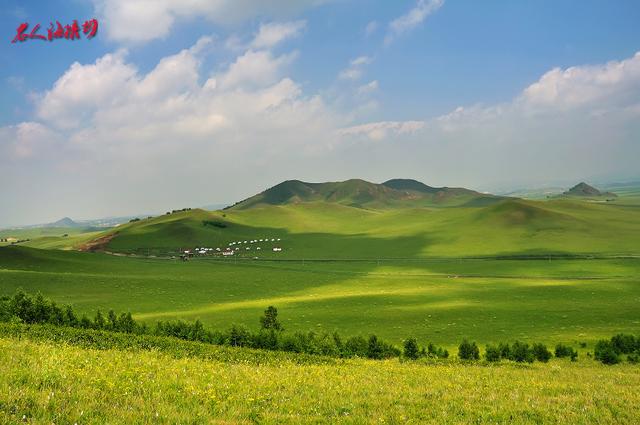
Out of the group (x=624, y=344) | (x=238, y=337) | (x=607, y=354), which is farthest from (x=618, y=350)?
(x=238, y=337)

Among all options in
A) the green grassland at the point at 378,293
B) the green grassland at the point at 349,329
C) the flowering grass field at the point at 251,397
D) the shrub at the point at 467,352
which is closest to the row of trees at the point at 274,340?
the shrub at the point at 467,352

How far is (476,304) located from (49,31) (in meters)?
80.3

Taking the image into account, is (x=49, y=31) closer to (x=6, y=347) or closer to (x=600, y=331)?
(x=6, y=347)

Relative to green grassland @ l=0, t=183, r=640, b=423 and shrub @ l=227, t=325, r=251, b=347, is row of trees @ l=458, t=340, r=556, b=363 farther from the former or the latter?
shrub @ l=227, t=325, r=251, b=347

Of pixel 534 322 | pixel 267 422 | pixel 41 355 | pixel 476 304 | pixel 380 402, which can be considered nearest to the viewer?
pixel 267 422

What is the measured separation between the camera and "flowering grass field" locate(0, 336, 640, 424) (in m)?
12.4

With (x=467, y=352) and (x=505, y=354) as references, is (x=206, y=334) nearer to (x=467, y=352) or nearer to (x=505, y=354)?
(x=467, y=352)

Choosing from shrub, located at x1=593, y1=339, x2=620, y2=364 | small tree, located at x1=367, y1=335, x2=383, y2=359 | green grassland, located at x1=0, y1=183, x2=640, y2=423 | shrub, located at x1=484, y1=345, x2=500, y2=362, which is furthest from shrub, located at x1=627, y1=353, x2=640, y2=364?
small tree, located at x1=367, y1=335, x2=383, y2=359

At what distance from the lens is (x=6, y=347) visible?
2005cm

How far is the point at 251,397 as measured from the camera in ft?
53.8

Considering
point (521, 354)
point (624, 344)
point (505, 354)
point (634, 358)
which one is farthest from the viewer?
point (624, 344)

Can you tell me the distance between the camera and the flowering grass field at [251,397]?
40.8 feet

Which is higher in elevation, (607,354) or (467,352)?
(467,352)

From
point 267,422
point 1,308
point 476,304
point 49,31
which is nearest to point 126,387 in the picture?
point 267,422
